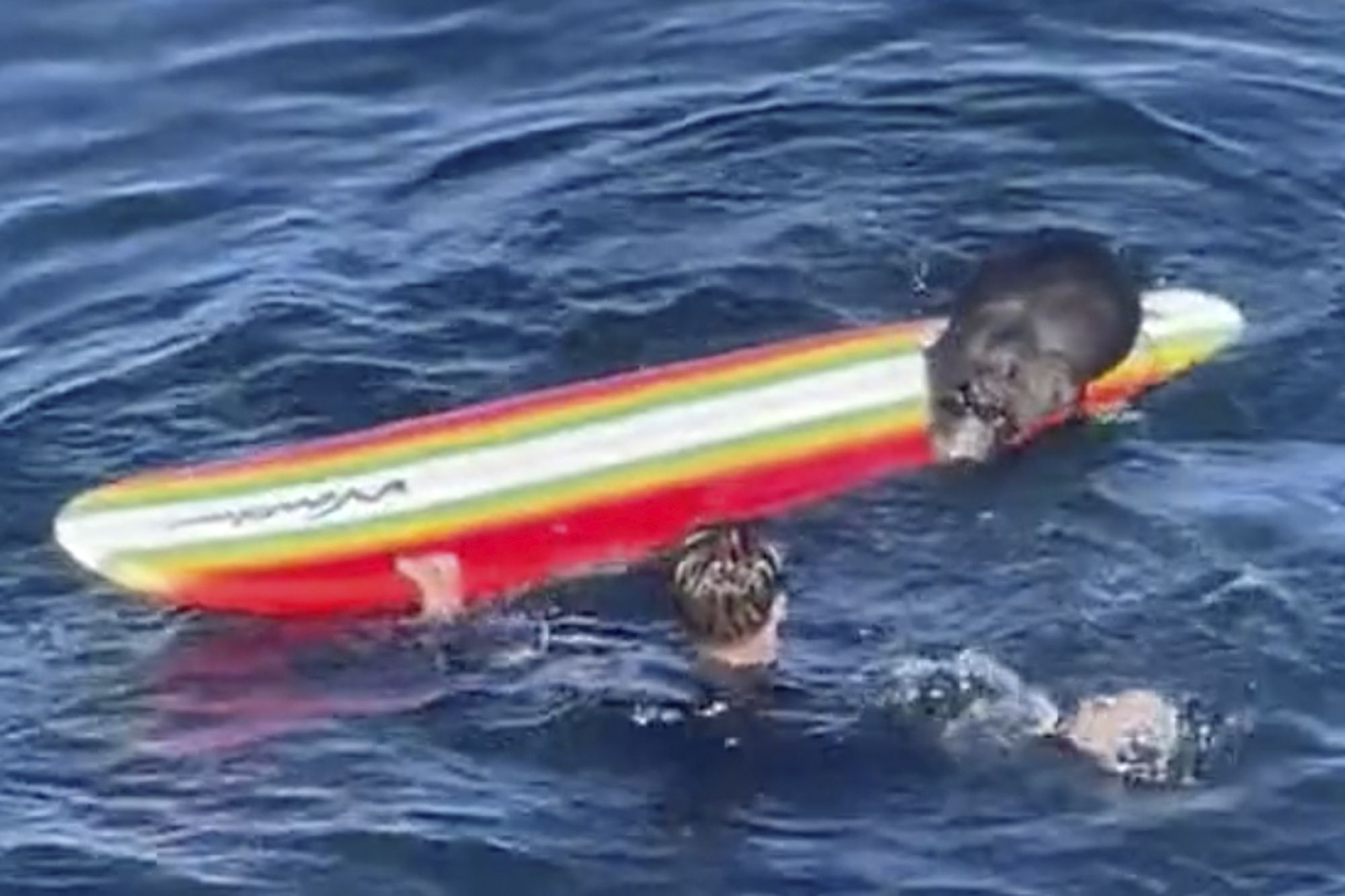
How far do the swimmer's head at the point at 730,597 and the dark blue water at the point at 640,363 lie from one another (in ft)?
0.86

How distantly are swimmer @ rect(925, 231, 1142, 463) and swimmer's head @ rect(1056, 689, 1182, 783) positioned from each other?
56.7 inches

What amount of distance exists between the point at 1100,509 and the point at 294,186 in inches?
157

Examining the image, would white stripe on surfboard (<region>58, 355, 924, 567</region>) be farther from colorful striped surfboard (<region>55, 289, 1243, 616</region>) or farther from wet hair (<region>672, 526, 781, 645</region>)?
wet hair (<region>672, 526, 781, 645</region>)

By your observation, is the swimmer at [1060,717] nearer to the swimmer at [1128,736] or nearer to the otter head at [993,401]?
the swimmer at [1128,736]

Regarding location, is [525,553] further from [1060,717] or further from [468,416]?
[1060,717]

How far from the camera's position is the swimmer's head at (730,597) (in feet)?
38.2

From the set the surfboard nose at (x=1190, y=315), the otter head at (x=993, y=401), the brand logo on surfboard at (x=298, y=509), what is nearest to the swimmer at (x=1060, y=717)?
the otter head at (x=993, y=401)

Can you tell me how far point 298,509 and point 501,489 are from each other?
2.05 feet

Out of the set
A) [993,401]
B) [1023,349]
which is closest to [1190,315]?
[1023,349]

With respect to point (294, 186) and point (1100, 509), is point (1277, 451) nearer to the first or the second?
point (1100, 509)

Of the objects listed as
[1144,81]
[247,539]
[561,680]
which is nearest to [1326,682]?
[561,680]

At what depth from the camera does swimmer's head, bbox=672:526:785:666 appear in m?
11.6

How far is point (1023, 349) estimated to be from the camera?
43.2 feet

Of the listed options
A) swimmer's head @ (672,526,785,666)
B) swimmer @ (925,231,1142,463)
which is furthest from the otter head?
swimmer's head @ (672,526,785,666)
